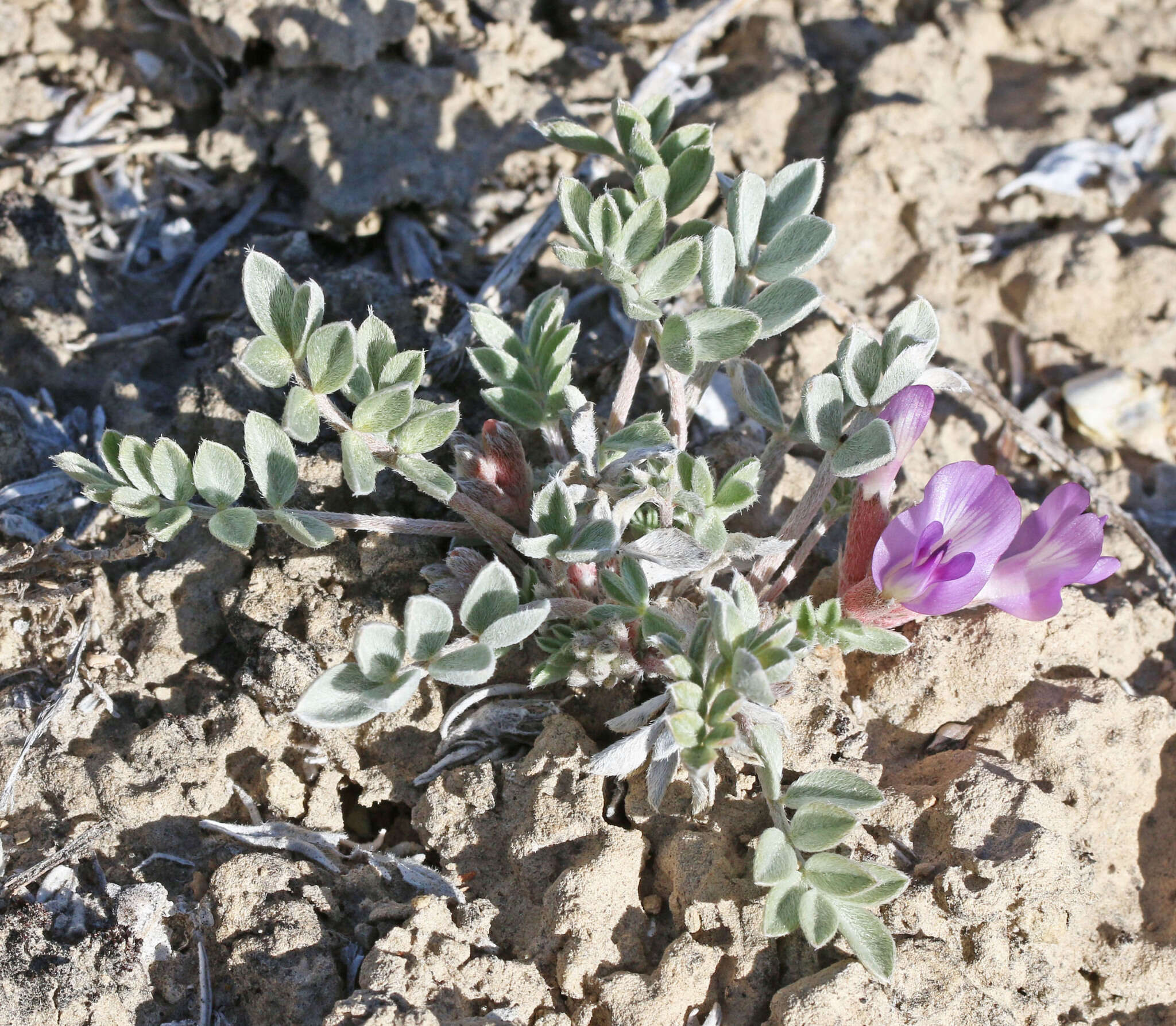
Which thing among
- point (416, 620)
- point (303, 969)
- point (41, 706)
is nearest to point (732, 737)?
point (416, 620)

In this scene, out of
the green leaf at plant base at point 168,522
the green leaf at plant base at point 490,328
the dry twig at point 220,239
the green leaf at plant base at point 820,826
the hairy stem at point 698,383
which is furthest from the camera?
the dry twig at point 220,239

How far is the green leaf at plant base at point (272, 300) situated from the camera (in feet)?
6.88

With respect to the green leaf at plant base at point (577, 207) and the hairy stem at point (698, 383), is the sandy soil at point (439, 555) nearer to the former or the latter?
the hairy stem at point (698, 383)

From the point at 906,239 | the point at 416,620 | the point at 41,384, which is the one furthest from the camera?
the point at 906,239

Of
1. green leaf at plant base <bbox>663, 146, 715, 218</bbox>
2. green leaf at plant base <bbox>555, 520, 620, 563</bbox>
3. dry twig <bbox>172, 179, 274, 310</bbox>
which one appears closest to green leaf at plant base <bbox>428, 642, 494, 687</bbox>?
green leaf at plant base <bbox>555, 520, 620, 563</bbox>

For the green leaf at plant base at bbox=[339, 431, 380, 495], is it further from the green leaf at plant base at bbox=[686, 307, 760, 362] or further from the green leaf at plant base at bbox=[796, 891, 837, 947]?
the green leaf at plant base at bbox=[796, 891, 837, 947]

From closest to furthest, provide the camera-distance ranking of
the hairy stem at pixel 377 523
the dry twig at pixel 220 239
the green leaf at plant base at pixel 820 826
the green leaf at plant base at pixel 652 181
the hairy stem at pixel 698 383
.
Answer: the green leaf at plant base at pixel 820 826 → the hairy stem at pixel 377 523 → the green leaf at plant base at pixel 652 181 → the hairy stem at pixel 698 383 → the dry twig at pixel 220 239

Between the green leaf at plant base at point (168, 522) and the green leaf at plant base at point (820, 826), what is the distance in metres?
1.38

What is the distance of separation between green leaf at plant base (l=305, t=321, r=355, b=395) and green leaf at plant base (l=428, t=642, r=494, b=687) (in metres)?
0.61

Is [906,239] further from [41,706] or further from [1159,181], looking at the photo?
[41,706]

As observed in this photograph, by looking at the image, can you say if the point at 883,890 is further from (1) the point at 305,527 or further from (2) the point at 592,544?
(1) the point at 305,527

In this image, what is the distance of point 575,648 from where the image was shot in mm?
2199

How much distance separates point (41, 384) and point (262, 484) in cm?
142

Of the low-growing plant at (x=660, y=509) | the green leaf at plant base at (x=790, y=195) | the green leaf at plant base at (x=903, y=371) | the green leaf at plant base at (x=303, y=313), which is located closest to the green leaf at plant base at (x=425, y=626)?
the low-growing plant at (x=660, y=509)
